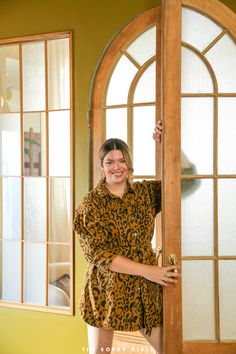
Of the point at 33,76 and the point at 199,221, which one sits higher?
the point at 33,76

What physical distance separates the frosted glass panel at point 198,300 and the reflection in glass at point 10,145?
1778mm

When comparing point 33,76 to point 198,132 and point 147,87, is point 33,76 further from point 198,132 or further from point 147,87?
point 198,132

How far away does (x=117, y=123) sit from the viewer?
2.96 metres

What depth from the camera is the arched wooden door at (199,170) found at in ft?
7.14

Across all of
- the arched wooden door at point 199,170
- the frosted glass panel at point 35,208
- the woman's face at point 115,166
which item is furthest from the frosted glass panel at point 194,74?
the frosted glass panel at point 35,208

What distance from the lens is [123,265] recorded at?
7.06 ft

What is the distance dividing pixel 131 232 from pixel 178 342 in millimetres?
581

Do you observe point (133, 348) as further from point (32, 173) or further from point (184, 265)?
point (32, 173)

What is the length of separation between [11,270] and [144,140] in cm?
157

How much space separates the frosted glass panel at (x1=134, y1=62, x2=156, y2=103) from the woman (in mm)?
679

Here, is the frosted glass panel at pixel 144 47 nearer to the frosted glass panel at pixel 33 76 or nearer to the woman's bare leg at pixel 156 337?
the frosted glass panel at pixel 33 76

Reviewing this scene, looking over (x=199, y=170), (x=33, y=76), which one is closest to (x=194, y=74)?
(x=199, y=170)

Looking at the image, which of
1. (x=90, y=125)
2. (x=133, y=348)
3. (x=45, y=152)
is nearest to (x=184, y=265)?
(x=133, y=348)

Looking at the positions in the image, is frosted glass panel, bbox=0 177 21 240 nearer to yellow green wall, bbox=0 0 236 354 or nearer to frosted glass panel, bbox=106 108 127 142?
yellow green wall, bbox=0 0 236 354
